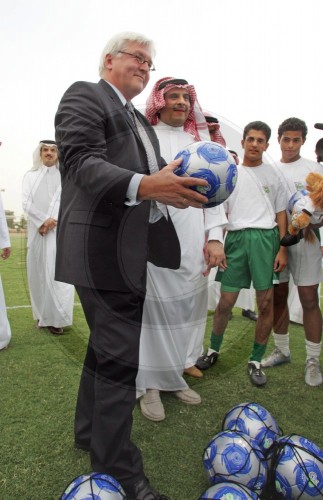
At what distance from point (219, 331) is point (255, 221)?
3.57 feet

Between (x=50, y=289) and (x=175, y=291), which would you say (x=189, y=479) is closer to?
(x=175, y=291)

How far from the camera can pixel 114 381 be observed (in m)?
2.02

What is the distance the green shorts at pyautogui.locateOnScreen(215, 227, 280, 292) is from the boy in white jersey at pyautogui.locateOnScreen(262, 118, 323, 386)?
0.72 ft

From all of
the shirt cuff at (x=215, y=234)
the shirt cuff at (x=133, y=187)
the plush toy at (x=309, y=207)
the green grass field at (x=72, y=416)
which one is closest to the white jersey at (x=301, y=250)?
the plush toy at (x=309, y=207)

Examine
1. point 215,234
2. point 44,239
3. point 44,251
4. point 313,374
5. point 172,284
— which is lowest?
point 313,374

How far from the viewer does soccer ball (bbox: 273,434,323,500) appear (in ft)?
6.19

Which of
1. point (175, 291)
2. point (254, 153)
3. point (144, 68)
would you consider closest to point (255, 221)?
point (254, 153)

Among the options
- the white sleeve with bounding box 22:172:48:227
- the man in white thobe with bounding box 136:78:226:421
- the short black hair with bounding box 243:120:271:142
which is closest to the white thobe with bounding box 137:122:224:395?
the man in white thobe with bounding box 136:78:226:421

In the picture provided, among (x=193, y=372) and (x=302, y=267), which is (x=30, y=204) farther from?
(x=302, y=267)

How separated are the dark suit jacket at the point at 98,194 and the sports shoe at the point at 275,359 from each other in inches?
90.2

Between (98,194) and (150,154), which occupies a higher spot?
(150,154)

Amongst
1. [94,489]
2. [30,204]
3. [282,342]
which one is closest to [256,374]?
[282,342]

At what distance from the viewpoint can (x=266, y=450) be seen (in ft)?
6.99

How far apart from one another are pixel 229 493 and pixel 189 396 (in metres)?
1.46
